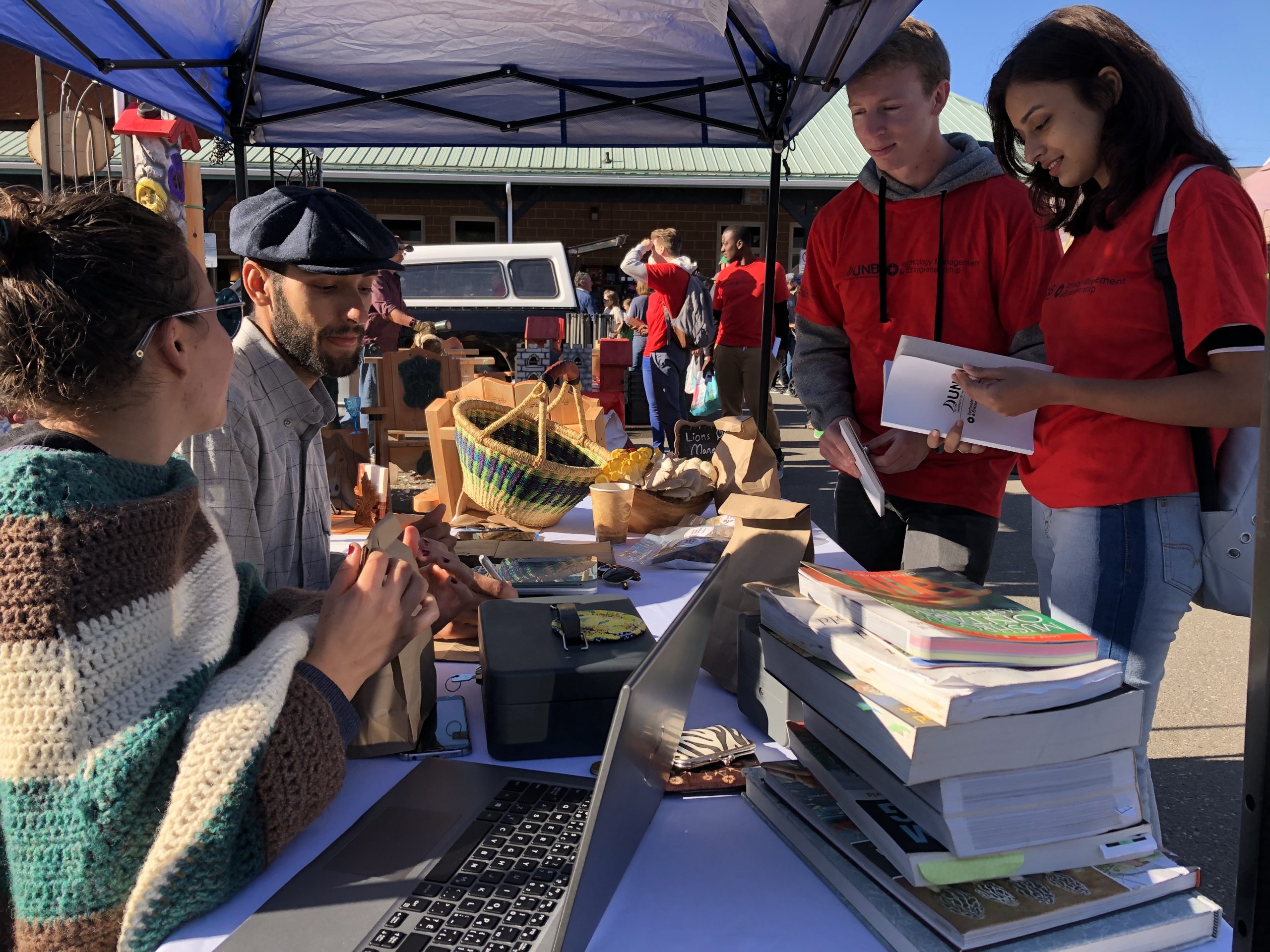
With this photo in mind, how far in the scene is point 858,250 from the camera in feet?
7.09

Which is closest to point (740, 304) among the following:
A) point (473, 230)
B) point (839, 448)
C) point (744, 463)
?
point (744, 463)

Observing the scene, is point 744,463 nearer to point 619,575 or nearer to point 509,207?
point 619,575

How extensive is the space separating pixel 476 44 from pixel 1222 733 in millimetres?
3575

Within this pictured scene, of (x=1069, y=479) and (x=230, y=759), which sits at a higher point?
(x=1069, y=479)

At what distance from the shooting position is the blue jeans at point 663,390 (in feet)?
25.6

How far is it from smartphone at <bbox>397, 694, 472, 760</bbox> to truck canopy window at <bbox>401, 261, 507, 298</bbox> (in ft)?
30.7

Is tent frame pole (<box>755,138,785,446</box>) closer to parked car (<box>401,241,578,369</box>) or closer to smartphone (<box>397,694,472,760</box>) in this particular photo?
smartphone (<box>397,694,472,760</box>)

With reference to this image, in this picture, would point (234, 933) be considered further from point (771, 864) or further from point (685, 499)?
point (685, 499)

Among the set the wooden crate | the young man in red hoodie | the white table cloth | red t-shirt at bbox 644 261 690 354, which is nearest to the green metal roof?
red t-shirt at bbox 644 261 690 354

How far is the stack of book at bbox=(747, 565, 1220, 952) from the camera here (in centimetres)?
84

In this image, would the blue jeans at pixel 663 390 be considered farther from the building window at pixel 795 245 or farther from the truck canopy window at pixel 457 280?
the building window at pixel 795 245

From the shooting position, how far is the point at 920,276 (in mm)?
2066

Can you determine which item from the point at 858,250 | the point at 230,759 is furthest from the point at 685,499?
the point at 230,759

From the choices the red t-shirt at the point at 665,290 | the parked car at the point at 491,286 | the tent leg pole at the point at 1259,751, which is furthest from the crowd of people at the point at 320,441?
the parked car at the point at 491,286
